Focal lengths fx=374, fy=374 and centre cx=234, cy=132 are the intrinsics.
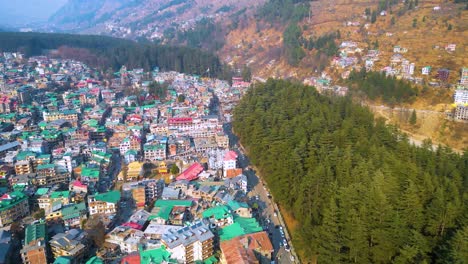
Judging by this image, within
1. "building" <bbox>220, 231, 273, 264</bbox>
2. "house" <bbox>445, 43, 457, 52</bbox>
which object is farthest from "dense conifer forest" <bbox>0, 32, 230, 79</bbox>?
"building" <bbox>220, 231, 273, 264</bbox>

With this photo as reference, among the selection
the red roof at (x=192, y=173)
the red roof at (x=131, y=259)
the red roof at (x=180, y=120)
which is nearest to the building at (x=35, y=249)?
the red roof at (x=131, y=259)

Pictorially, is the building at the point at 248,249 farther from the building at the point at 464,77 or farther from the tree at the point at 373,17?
the tree at the point at 373,17

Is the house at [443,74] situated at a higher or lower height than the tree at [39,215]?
higher

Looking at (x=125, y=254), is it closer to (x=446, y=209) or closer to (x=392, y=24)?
(x=446, y=209)

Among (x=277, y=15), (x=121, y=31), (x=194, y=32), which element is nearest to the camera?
(x=277, y=15)

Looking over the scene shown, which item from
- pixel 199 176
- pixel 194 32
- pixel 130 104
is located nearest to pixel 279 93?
pixel 199 176

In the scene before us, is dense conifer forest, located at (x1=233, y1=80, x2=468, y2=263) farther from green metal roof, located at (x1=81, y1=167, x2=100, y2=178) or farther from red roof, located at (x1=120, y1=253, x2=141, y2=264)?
green metal roof, located at (x1=81, y1=167, x2=100, y2=178)

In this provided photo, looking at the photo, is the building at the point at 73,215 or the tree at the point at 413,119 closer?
the building at the point at 73,215
